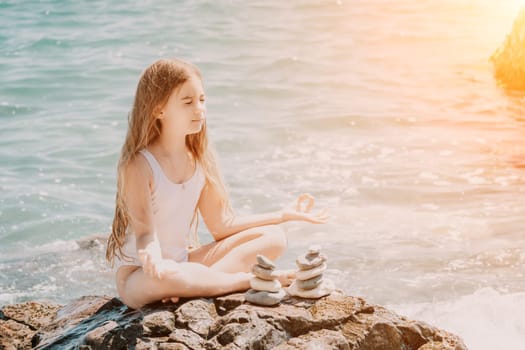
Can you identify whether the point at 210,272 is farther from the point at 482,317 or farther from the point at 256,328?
the point at 482,317

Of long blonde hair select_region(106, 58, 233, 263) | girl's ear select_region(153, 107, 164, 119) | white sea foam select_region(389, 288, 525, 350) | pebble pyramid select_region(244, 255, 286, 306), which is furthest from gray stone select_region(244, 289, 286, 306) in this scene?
white sea foam select_region(389, 288, 525, 350)

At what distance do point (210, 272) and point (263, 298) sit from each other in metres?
0.32

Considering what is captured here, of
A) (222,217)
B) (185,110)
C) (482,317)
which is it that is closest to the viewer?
(185,110)

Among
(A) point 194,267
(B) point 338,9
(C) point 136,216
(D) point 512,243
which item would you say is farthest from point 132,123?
(B) point 338,9

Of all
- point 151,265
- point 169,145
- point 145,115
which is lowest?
point 151,265

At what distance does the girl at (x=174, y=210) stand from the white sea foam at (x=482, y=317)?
5.44 feet

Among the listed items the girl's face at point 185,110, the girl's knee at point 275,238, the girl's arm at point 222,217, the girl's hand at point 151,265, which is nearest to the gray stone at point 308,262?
the girl's knee at point 275,238

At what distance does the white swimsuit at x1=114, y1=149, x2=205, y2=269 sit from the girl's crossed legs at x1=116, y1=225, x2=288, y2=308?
0.09 meters

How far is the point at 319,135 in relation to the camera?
10.6m

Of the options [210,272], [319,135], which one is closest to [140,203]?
[210,272]

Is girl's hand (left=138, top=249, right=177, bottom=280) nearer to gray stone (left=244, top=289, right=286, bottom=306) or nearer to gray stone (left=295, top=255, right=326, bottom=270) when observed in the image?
gray stone (left=244, top=289, right=286, bottom=306)

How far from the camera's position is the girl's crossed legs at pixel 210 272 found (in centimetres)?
402

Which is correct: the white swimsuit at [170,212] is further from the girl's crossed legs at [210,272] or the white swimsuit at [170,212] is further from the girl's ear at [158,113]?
the girl's ear at [158,113]

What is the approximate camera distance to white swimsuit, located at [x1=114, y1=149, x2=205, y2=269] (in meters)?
4.22
